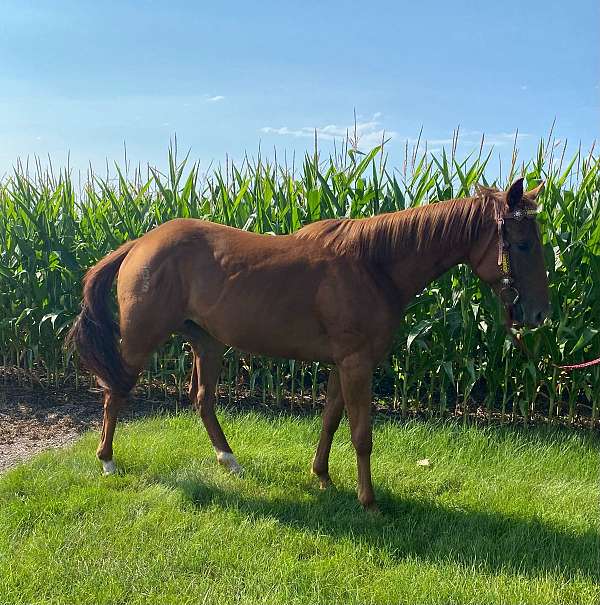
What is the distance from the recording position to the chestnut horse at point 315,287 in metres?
3.14

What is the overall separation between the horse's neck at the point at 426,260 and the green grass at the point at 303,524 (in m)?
1.47

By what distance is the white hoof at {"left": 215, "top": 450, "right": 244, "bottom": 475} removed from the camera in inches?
160

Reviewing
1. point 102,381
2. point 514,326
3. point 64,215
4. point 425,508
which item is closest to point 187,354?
point 102,381

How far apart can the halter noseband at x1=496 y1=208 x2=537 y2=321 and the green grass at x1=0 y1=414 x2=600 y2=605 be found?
1.39 meters

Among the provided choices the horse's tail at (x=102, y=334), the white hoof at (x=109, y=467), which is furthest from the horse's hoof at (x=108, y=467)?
the horse's tail at (x=102, y=334)

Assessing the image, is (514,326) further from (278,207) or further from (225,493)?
(278,207)

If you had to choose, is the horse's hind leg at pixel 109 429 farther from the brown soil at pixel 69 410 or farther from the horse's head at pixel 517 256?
the horse's head at pixel 517 256

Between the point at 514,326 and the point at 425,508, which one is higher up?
the point at 514,326

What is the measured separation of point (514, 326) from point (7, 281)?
5499mm

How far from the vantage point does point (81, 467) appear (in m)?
4.08

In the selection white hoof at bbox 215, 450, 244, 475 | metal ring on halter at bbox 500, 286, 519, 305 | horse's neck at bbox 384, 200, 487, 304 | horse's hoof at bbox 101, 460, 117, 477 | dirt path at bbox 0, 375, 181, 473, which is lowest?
dirt path at bbox 0, 375, 181, 473

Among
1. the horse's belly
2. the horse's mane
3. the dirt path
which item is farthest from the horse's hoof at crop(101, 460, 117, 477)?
the horse's mane

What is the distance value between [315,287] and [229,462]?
1584 mm

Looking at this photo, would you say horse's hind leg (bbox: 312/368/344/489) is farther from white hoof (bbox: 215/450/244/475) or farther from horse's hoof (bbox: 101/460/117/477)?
horse's hoof (bbox: 101/460/117/477)
